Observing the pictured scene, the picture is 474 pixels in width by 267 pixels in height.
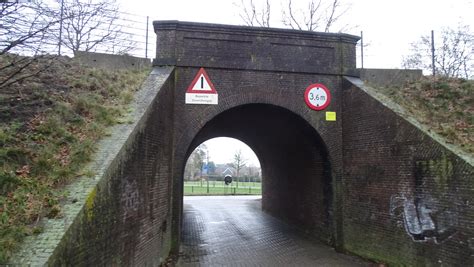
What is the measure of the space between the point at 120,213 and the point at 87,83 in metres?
4.58

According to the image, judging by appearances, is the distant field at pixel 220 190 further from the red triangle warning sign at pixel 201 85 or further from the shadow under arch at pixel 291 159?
the red triangle warning sign at pixel 201 85

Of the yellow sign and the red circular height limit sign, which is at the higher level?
the red circular height limit sign

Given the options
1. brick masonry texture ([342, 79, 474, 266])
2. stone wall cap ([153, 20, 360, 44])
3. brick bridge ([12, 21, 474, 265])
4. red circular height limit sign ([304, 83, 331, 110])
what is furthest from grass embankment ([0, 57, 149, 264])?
brick masonry texture ([342, 79, 474, 266])

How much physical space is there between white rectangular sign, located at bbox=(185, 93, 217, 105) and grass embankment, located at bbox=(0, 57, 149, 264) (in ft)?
4.63

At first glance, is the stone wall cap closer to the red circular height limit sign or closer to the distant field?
the red circular height limit sign

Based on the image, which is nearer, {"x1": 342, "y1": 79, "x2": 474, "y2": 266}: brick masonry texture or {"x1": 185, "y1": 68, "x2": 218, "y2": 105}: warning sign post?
{"x1": 342, "y1": 79, "x2": 474, "y2": 266}: brick masonry texture

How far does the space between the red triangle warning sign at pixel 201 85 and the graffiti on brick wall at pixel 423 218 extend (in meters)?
5.60

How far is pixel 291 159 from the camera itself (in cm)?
1469

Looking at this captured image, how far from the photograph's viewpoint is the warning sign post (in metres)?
10.2

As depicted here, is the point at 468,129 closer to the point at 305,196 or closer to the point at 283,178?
the point at 305,196

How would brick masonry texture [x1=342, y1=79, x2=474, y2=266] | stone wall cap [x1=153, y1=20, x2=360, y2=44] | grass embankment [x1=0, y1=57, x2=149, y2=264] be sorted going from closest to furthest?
grass embankment [x1=0, y1=57, x2=149, y2=264]
brick masonry texture [x1=342, y1=79, x2=474, y2=266]
stone wall cap [x1=153, y1=20, x2=360, y2=44]

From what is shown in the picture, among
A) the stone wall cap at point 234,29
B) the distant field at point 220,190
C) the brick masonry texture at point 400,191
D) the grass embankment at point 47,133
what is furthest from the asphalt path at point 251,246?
the distant field at point 220,190

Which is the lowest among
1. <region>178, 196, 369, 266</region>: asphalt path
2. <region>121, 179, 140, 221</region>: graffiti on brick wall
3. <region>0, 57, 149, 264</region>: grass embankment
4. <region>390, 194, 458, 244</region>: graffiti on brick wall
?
<region>178, 196, 369, 266</region>: asphalt path

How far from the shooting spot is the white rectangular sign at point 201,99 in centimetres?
1020
